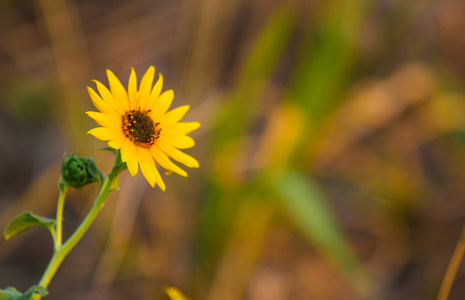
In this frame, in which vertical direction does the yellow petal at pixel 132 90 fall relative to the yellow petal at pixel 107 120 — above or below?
above

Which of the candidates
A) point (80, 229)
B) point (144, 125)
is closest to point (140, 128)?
point (144, 125)

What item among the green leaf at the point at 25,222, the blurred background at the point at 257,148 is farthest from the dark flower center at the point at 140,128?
the blurred background at the point at 257,148

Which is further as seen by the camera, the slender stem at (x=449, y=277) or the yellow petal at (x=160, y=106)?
the slender stem at (x=449, y=277)

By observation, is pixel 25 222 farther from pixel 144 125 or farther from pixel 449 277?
pixel 449 277

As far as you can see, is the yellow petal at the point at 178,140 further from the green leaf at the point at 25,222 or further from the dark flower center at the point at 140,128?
the green leaf at the point at 25,222

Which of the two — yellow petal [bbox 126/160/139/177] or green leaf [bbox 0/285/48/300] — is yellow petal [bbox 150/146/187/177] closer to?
yellow petal [bbox 126/160/139/177]

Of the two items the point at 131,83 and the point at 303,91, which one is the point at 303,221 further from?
the point at 131,83

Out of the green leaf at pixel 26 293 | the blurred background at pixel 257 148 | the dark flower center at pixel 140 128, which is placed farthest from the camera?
the blurred background at pixel 257 148

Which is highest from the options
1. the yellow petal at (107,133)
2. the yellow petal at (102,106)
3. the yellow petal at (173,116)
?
the yellow petal at (173,116)
